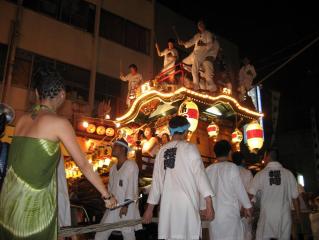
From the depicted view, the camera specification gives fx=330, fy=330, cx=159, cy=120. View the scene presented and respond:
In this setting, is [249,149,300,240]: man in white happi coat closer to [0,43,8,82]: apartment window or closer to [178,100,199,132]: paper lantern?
[178,100,199,132]: paper lantern

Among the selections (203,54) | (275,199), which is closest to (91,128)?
(203,54)

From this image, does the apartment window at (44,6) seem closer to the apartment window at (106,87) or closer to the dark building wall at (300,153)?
the apartment window at (106,87)

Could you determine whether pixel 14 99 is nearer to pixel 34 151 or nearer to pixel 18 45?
pixel 18 45

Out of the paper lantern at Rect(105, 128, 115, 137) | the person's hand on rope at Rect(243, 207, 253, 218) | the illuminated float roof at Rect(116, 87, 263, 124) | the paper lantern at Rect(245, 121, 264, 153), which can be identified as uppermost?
the illuminated float roof at Rect(116, 87, 263, 124)

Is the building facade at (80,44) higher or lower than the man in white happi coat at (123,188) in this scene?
higher

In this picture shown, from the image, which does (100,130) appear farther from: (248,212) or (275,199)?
(248,212)

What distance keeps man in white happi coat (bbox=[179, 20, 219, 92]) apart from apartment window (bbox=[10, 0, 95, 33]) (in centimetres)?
724

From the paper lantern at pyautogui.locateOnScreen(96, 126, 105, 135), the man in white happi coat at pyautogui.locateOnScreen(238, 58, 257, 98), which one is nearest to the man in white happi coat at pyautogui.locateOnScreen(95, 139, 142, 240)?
the paper lantern at pyautogui.locateOnScreen(96, 126, 105, 135)

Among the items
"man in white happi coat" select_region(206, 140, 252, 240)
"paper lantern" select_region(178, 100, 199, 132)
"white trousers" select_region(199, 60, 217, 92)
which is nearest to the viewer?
"man in white happi coat" select_region(206, 140, 252, 240)

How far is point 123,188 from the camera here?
706 centimetres

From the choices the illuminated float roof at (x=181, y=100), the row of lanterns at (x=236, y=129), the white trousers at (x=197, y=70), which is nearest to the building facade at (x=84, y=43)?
the illuminated float roof at (x=181, y=100)

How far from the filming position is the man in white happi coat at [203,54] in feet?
45.0

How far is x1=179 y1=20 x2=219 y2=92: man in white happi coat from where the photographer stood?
13719 millimetres

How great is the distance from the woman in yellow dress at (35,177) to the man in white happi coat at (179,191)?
1.67 m
